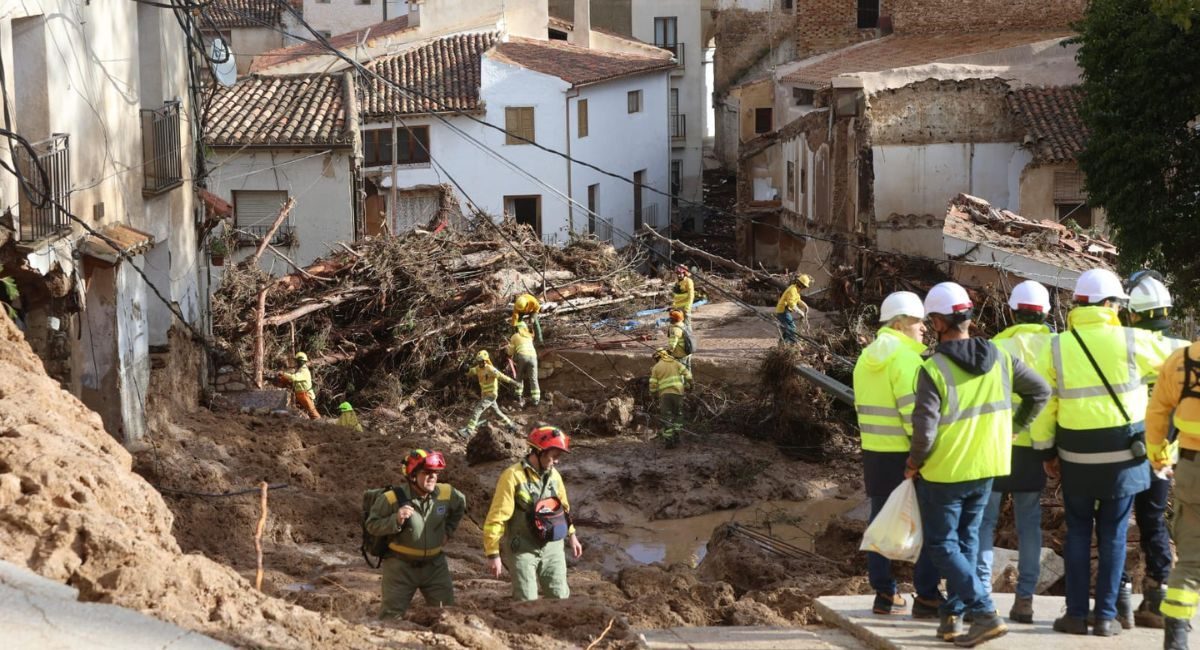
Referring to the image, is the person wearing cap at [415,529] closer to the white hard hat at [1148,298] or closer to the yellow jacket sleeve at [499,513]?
the yellow jacket sleeve at [499,513]

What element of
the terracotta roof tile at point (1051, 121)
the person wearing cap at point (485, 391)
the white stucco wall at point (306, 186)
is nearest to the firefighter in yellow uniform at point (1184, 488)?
the person wearing cap at point (485, 391)

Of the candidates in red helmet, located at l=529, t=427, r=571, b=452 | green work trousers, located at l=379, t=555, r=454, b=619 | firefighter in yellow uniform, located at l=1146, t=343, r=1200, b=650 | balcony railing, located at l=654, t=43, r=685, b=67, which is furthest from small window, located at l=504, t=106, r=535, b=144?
firefighter in yellow uniform, located at l=1146, t=343, r=1200, b=650

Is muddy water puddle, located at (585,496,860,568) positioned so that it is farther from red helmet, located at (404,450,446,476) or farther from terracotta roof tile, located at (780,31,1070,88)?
terracotta roof tile, located at (780,31,1070,88)

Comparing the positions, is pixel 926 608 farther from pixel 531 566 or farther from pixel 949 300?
pixel 531 566

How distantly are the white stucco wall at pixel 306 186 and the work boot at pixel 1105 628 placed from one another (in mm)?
26279

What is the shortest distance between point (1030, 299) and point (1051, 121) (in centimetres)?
2342

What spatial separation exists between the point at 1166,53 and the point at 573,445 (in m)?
9.71

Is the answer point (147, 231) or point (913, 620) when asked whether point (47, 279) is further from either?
point (913, 620)

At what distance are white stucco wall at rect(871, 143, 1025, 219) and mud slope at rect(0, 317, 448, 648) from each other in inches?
959

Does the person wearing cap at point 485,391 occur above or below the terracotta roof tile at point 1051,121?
below

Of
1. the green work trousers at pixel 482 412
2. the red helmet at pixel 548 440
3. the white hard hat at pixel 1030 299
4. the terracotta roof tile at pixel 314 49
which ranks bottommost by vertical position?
the green work trousers at pixel 482 412

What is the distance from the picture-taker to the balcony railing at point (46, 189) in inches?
479

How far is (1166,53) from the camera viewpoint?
1991cm

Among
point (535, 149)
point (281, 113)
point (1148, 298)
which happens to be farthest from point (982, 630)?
point (535, 149)
